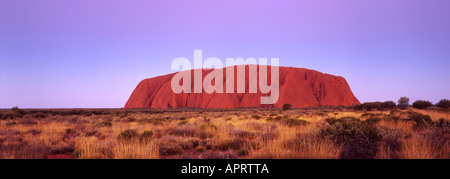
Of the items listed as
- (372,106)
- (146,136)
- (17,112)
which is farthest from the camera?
(372,106)

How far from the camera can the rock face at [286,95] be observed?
6322 centimetres

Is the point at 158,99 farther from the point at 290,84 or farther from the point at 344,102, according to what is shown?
the point at 344,102

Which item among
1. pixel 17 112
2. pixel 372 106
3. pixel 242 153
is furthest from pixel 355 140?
pixel 17 112

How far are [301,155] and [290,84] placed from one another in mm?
63948

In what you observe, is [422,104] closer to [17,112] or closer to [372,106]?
[372,106]

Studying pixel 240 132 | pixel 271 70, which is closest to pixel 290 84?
pixel 271 70

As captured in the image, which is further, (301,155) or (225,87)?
(225,87)

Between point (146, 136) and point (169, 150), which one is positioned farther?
point (146, 136)

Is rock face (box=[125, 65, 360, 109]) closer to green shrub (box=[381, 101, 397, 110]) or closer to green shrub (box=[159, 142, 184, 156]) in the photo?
green shrub (box=[381, 101, 397, 110])

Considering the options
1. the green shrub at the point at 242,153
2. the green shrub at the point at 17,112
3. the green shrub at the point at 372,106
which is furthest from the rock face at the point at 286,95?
the green shrub at the point at 242,153

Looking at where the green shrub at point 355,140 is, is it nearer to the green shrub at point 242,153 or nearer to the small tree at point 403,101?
the green shrub at point 242,153

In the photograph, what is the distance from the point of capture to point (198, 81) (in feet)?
253

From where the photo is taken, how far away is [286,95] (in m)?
61.0
